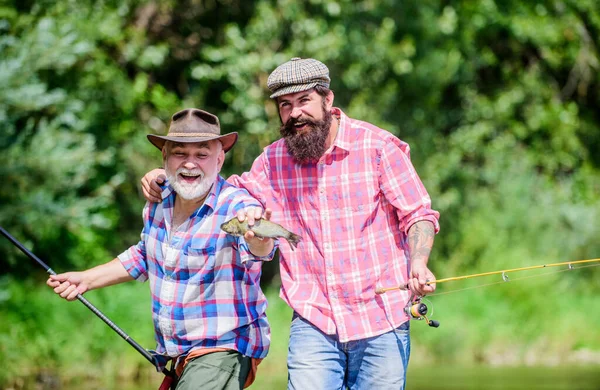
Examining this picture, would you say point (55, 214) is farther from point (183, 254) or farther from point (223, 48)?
point (183, 254)

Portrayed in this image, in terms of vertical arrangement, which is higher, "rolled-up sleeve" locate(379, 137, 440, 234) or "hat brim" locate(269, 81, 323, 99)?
"hat brim" locate(269, 81, 323, 99)

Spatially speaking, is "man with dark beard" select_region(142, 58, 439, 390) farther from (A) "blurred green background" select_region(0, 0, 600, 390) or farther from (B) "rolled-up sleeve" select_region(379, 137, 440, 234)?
(A) "blurred green background" select_region(0, 0, 600, 390)

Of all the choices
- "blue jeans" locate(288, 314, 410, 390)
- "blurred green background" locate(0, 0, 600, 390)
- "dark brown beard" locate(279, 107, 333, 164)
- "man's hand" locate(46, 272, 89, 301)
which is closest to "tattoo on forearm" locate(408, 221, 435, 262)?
"blue jeans" locate(288, 314, 410, 390)

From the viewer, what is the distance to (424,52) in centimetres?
1360

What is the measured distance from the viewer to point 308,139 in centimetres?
396

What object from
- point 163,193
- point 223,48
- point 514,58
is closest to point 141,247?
point 163,193

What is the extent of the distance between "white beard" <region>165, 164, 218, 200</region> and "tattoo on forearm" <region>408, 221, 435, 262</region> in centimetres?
80

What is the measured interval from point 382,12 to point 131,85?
11.3 ft

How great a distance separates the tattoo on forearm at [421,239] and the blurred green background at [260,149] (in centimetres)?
537

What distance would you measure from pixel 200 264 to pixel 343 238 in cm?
61

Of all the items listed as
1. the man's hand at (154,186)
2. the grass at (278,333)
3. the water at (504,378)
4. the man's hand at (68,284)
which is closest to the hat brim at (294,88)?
the man's hand at (154,186)

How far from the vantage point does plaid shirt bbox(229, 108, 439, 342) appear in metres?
3.93

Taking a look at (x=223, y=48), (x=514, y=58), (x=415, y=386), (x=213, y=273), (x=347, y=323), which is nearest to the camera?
(x=213, y=273)

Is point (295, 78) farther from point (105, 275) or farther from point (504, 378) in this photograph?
point (504, 378)
